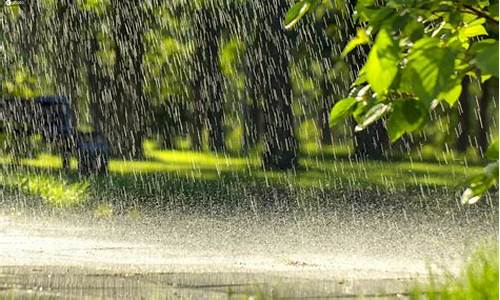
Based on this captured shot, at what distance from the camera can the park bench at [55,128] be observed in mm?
19047

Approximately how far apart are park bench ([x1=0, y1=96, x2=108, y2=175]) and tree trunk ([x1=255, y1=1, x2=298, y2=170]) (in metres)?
3.92

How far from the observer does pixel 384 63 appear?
102 inches

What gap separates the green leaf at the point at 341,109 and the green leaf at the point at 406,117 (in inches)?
6.7

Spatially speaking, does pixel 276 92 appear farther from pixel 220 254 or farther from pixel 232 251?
pixel 220 254

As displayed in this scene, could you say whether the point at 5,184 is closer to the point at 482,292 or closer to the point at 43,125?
the point at 43,125

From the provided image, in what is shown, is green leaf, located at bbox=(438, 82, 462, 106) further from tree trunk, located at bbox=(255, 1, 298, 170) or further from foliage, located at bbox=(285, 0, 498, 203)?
tree trunk, located at bbox=(255, 1, 298, 170)

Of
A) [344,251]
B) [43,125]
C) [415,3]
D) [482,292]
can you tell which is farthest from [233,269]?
[43,125]

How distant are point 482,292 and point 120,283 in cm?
304

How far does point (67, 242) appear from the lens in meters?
10.9

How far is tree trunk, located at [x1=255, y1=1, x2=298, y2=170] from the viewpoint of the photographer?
23.0m

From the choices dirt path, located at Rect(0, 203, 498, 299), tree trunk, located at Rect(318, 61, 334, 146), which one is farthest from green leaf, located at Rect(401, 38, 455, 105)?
tree trunk, located at Rect(318, 61, 334, 146)

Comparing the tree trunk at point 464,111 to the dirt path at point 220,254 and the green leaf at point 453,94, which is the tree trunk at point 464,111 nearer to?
the dirt path at point 220,254

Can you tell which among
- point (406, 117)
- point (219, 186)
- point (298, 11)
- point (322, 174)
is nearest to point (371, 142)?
point (322, 174)

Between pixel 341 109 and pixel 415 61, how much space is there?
47 centimetres
